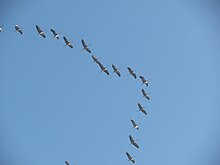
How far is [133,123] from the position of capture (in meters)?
131

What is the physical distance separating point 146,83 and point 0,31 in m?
24.3

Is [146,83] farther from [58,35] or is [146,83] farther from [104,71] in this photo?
[58,35]

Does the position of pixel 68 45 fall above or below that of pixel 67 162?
above

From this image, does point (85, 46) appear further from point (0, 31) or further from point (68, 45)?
point (0, 31)

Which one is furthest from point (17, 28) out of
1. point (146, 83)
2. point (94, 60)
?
point (146, 83)

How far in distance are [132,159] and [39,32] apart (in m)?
24.2

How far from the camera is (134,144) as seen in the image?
130m

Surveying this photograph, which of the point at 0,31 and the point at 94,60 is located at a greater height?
the point at 0,31

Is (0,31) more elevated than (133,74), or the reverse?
(0,31)

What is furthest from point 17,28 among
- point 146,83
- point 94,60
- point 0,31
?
point 146,83

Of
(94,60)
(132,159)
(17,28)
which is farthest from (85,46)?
(132,159)

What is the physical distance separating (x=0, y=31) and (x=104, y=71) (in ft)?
57.7

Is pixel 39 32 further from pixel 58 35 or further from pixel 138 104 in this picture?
pixel 138 104

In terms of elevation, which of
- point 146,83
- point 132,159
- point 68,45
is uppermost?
point 68,45
